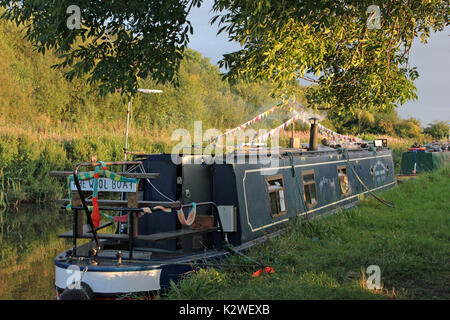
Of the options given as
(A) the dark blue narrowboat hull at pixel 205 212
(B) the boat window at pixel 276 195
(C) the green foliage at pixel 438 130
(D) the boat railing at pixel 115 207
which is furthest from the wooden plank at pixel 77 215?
(C) the green foliage at pixel 438 130

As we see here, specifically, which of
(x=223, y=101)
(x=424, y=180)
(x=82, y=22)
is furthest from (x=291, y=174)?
(x=223, y=101)

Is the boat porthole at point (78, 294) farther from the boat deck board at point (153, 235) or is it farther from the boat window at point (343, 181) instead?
the boat window at point (343, 181)

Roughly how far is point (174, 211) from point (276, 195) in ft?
7.32

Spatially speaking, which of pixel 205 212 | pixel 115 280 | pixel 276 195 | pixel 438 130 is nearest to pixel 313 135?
pixel 276 195

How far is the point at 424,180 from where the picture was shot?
15414 mm

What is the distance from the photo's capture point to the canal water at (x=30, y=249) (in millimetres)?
7456

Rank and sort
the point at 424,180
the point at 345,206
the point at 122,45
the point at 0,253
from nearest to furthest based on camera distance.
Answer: the point at 122,45
the point at 0,253
the point at 345,206
the point at 424,180

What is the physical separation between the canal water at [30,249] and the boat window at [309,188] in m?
4.85

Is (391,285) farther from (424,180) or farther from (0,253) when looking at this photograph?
(424,180)

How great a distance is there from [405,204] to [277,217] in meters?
4.51

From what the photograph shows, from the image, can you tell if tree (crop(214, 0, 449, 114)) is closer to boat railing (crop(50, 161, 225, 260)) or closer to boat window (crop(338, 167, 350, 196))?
boat window (crop(338, 167, 350, 196))

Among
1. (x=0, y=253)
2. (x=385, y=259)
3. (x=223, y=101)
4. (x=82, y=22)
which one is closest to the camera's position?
(x=385, y=259)

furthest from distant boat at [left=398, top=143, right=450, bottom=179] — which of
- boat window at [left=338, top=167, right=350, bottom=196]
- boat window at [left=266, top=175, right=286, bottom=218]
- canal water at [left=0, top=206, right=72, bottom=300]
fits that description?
canal water at [left=0, top=206, right=72, bottom=300]

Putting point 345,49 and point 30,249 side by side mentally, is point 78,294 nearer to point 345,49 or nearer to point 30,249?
point 30,249
